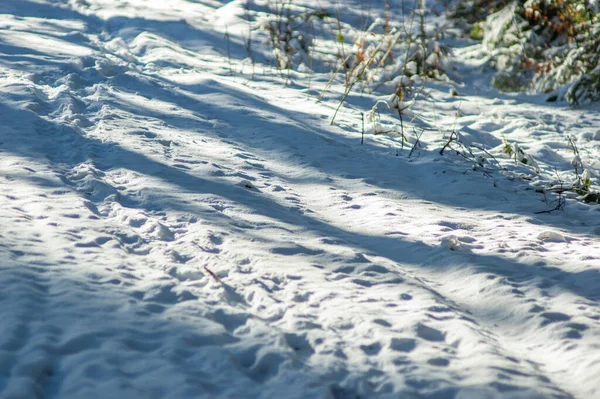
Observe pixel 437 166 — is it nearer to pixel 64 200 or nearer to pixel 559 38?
pixel 64 200

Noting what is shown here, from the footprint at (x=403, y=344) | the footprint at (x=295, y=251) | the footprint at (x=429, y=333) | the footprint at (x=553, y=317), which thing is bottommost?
the footprint at (x=295, y=251)

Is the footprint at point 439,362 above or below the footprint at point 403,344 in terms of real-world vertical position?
above

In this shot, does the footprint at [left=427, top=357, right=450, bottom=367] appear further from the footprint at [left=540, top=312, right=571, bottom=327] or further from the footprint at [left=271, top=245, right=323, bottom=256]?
the footprint at [left=271, top=245, right=323, bottom=256]

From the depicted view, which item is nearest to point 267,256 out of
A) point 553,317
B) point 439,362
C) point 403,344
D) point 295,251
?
point 295,251

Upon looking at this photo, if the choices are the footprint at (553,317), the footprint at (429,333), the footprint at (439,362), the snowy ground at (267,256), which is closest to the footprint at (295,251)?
the snowy ground at (267,256)

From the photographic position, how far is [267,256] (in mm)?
2842

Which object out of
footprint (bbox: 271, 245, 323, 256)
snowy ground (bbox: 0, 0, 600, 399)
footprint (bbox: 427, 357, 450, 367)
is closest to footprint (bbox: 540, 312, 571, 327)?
snowy ground (bbox: 0, 0, 600, 399)

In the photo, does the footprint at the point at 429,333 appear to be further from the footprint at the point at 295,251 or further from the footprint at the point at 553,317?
the footprint at the point at 295,251

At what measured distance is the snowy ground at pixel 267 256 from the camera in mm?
2010

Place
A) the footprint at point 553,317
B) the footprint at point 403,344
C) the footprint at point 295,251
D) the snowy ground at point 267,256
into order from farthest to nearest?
the footprint at point 295,251
the footprint at point 553,317
the footprint at point 403,344
the snowy ground at point 267,256

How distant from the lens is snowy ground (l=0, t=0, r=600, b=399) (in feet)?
6.59

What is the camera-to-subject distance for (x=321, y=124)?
553 cm

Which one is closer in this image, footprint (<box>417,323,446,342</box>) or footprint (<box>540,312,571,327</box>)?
footprint (<box>417,323,446,342</box>)

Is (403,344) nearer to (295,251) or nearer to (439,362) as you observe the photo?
(439,362)
